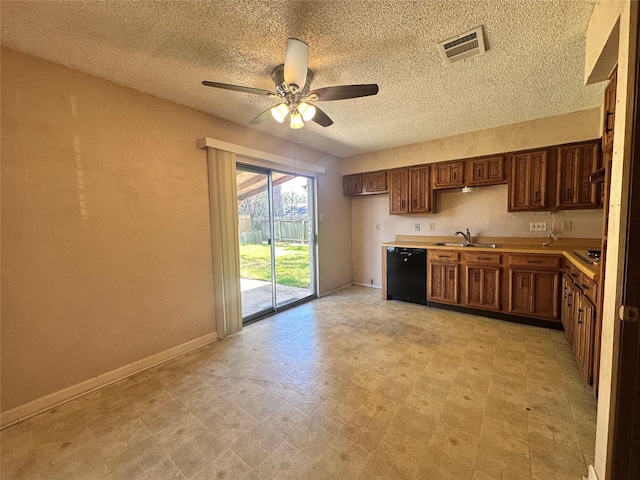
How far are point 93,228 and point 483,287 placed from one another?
171 inches

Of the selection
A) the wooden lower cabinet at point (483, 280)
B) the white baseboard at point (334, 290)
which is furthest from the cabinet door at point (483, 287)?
the white baseboard at point (334, 290)

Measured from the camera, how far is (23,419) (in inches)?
71.0

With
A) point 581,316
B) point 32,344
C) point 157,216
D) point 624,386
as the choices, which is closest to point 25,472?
point 32,344

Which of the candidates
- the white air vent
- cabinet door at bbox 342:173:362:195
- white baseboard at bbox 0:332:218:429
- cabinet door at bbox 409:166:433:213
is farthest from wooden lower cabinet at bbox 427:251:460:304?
white baseboard at bbox 0:332:218:429

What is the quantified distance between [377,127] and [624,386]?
3.18 m

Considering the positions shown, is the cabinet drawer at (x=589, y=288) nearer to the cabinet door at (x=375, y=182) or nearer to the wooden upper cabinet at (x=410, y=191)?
the wooden upper cabinet at (x=410, y=191)

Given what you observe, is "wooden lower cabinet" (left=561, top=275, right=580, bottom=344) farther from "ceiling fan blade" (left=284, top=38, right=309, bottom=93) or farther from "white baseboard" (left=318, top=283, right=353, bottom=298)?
"white baseboard" (left=318, top=283, right=353, bottom=298)

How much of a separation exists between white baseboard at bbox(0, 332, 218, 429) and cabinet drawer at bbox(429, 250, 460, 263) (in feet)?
10.6

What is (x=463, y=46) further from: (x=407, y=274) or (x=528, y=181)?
(x=407, y=274)

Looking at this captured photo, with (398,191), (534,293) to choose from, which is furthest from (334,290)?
(534,293)

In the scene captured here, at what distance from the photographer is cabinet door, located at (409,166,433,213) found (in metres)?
4.09

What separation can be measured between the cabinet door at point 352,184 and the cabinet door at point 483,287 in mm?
2300

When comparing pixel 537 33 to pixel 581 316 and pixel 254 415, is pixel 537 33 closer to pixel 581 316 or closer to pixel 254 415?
pixel 581 316

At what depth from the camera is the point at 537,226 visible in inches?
137
